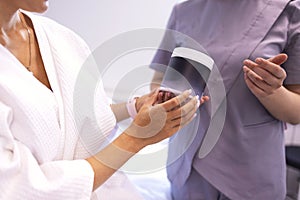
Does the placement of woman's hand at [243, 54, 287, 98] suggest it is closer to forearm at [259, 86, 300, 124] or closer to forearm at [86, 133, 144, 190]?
forearm at [259, 86, 300, 124]

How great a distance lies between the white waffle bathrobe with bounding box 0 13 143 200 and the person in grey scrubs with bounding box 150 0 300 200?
1.03ft

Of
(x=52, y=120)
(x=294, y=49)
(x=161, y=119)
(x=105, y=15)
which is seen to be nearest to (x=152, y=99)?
(x=161, y=119)

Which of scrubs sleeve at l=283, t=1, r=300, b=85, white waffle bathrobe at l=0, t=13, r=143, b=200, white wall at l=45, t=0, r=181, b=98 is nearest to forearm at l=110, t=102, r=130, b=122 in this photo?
white waffle bathrobe at l=0, t=13, r=143, b=200

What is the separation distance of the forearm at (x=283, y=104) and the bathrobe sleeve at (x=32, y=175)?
17.8 inches

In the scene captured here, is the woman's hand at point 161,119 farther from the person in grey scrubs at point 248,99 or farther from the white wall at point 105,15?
the white wall at point 105,15

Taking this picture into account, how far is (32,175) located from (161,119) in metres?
0.26

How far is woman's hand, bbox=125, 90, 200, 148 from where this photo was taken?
0.66 meters

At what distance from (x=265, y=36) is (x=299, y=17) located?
88 mm

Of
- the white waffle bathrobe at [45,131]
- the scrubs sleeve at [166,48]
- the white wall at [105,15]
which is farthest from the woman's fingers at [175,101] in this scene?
the white wall at [105,15]

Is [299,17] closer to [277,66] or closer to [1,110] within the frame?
[277,66]

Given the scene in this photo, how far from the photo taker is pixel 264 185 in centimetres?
87

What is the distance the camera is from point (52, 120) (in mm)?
657

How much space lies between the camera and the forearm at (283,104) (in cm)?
80

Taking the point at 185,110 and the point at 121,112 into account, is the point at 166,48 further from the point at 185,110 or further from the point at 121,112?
the point at 185,110
